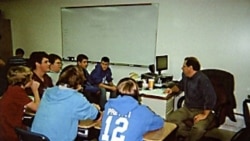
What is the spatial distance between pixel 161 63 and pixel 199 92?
3.83 feet

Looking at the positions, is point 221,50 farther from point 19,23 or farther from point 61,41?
point 19,23

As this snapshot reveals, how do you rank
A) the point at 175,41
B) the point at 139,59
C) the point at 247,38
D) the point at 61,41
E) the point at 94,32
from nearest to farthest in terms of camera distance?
the point at 247,38 → the point at 175,41 → the point at 139,59 → the point at 94,32 → the point at 61,41

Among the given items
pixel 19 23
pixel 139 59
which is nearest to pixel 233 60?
pixel 139 59

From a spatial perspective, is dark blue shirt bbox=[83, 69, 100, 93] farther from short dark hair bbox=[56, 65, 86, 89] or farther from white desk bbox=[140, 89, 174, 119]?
short dark hair bbox=[56, 65, 86, 89]

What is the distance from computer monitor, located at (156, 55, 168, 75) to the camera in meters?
4.21

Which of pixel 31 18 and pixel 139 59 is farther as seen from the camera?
pixel 31 18

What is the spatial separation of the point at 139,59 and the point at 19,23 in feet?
11.0

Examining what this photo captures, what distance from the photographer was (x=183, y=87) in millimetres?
3523

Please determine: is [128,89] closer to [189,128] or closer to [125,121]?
[125,121]

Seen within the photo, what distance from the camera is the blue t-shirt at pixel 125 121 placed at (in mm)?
1771

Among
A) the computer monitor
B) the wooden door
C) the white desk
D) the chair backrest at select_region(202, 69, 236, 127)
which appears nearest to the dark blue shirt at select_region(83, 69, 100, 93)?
the white desk

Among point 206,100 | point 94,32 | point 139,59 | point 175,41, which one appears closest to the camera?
point 206,100

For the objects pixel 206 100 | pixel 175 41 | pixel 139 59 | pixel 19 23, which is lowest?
pixel 206 100

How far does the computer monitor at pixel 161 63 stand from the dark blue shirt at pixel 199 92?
790 mm
